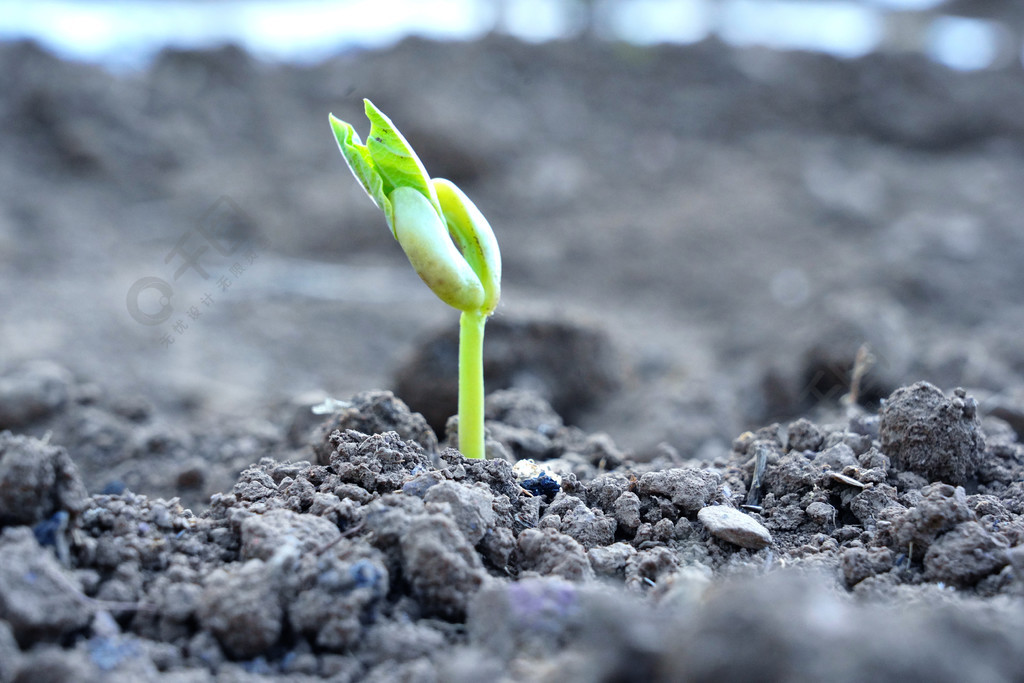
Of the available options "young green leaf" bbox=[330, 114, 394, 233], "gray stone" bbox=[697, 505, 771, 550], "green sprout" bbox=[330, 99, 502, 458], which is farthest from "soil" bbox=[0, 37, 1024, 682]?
"young green leaf" bbox=[330, 114, 394, 233]

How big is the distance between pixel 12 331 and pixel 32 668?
3909 mm

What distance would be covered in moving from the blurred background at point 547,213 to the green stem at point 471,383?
1.01 metres

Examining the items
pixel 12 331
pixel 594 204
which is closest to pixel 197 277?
pixel 12 331

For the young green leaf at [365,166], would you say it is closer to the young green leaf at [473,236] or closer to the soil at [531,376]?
the young green leaf at [473,236]

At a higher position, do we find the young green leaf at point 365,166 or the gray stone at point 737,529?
the young green leaf at point 365,166

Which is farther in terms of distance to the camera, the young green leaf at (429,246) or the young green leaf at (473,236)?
the young green leaf at (473,236)

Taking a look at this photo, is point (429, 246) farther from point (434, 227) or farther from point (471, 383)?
point (471, 383)

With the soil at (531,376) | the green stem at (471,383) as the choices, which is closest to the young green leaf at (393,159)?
the green stem at (471,383)

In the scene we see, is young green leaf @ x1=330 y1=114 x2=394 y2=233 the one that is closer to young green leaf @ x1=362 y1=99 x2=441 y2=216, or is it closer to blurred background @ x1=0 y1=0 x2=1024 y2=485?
young green leaf @ x1=362 y1=99 x2=441 y2=216

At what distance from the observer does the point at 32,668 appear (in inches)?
37.5

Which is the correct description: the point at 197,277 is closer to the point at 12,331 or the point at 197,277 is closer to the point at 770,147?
the point at 12,331

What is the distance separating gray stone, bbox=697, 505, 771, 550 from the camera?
4.43 ft

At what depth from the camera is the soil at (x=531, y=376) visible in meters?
1.05

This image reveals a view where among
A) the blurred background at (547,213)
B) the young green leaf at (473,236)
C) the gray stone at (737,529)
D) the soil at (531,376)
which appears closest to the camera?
the soil at (531,376)
